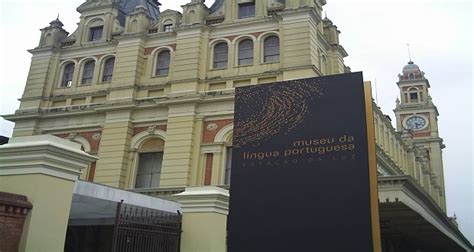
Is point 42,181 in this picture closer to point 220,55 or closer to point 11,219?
point 11,219

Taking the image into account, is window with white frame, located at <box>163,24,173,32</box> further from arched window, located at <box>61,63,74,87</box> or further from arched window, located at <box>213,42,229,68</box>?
arched window, located at <box>61,63,74,87</box>

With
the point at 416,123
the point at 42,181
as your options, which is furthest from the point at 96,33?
the point at 416,123

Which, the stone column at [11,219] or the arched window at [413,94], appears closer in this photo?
the stone column at [11,219]

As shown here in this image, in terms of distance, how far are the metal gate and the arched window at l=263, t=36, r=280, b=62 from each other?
42.4 ft

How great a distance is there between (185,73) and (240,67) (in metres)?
2.76

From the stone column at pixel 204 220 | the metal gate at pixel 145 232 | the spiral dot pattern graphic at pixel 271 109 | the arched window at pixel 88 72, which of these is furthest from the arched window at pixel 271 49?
the spiral dot pattern graphic at pixel 271 109

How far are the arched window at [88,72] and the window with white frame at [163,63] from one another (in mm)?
3909

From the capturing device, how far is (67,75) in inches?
1072

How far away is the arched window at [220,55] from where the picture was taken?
24156 millimetres

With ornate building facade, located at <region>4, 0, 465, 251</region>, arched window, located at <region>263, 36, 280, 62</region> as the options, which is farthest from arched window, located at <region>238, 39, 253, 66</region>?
arched window, located at <region>263, 36, 280, 62</region>

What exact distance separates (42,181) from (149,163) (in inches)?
651

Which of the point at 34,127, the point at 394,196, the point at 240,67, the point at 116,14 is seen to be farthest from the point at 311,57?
the point at 34,127

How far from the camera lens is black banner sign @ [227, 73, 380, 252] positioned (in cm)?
540

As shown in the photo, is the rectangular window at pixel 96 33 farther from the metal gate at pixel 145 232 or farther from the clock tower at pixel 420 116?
the clock tower at pixel 420 116
